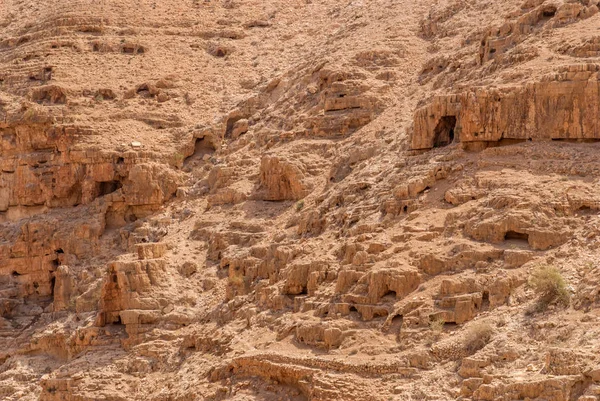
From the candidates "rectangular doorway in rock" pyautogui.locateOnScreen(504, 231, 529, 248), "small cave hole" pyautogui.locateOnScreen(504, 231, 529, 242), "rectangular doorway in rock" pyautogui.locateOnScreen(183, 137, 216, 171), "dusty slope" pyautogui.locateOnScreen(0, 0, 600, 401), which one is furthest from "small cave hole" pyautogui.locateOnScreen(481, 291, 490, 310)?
"rectangular doorway in rock" pyautogui.locateOnScreen(183, 137, 216, 171)

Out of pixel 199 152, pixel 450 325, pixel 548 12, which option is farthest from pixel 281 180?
pixel 450 325

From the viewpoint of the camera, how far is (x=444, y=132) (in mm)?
39969

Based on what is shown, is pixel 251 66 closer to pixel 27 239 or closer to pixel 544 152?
pixel 27 239

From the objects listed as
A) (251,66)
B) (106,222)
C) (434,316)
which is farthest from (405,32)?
(434,316)

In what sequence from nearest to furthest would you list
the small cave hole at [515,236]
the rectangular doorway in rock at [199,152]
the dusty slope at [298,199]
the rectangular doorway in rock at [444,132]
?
the dusty slope at [298,199]
the small cave hole at [515,236]
the rectangular doorway in rock at [444,132]
the rectangular doorway in rock at [199,152]

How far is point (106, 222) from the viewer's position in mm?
48656

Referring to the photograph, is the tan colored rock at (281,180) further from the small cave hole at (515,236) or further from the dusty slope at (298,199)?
the small cave hole at (515,236)

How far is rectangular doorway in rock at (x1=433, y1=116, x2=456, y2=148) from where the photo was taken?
130 ft

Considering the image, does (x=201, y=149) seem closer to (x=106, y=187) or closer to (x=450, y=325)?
(x=106, y=187)

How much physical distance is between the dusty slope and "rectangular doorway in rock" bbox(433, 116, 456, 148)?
80 millimetres

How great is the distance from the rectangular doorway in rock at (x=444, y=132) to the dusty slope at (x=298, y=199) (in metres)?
0.08

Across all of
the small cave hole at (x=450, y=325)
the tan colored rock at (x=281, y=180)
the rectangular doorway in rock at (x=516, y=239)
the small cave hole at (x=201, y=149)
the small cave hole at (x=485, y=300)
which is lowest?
the small cave hole at (x=450, y=325)

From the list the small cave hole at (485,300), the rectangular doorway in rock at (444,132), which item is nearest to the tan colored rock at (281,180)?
the rectangular doorway in rock at (444,132)

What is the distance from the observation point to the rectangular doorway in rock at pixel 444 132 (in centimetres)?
3975
